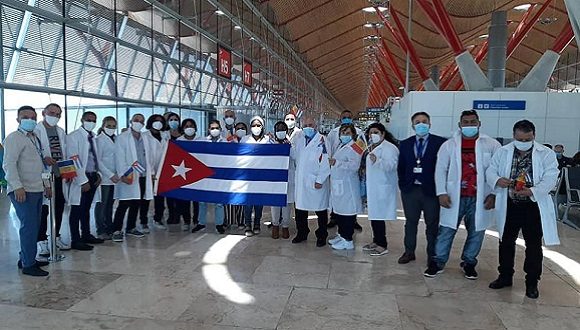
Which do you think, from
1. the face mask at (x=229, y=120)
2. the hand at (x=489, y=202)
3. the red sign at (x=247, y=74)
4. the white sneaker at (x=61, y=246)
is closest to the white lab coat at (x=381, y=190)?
the hand at (x=489, y=202)

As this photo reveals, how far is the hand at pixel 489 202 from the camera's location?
4428 millimetres

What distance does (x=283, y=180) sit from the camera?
6070 mm

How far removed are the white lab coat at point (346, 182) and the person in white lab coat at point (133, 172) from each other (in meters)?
2.52

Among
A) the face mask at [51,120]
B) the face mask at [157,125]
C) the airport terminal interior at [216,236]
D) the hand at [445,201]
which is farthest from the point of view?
the face mask at [157,125]

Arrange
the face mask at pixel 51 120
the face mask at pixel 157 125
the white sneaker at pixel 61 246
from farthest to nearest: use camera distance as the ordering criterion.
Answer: the face mask at pixel 157 125
the white sneaker at pixel 61 246
the face mask at pixel 51 120

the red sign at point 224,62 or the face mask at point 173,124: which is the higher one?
the red sign at point 224,62

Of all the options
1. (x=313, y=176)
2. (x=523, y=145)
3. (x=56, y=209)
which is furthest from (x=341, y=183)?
(x=56, y=209)

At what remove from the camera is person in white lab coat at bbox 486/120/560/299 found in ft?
13.1

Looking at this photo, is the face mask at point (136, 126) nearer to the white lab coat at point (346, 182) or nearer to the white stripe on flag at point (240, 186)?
the white stripe on flag at point (240, 186)

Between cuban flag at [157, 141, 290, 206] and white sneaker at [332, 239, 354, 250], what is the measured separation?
889mm

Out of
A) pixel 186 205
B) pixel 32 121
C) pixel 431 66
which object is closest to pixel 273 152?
pixel 186 205

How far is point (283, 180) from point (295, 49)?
70.0 ft

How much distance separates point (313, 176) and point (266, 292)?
1.89 meters

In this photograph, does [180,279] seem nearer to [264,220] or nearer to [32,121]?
[32,121]
